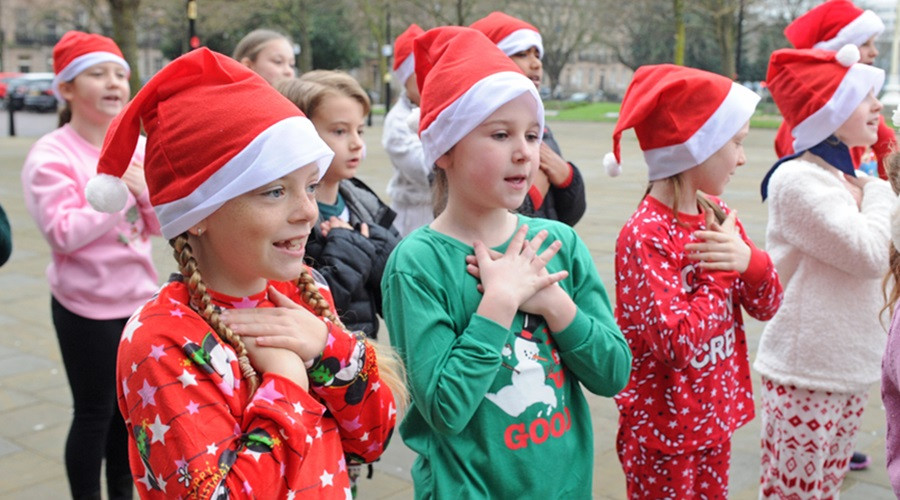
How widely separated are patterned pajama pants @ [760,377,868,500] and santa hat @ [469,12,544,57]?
1.67 m

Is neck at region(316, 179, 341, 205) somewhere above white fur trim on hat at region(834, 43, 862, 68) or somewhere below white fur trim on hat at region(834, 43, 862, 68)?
below

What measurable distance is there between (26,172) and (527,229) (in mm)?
2291

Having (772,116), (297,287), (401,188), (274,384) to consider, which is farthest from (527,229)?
(772,116)

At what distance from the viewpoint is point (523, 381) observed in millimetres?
2238

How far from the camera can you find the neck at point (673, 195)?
295 centimetres

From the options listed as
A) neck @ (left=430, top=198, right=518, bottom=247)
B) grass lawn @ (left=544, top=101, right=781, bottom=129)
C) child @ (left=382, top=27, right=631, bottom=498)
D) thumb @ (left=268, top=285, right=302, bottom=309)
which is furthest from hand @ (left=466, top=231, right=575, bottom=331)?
grass lawn @ (left=544, top=101, right=781, bottom=129)

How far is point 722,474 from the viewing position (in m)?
2.93

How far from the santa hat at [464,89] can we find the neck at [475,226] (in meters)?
0.16

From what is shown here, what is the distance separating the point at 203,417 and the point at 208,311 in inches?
8.3

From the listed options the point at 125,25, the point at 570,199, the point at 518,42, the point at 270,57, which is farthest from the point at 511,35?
the point at 125,25

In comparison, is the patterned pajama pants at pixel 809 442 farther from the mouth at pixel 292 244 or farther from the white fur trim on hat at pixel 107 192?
the white fur trim on hat at pixel 107 192

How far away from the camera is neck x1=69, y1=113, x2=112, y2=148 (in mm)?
3777

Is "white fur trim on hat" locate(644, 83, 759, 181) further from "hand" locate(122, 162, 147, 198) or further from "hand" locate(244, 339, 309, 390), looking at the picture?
"hand" locate(122, 162, 147, 198)

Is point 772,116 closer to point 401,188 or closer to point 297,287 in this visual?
point 401,188
